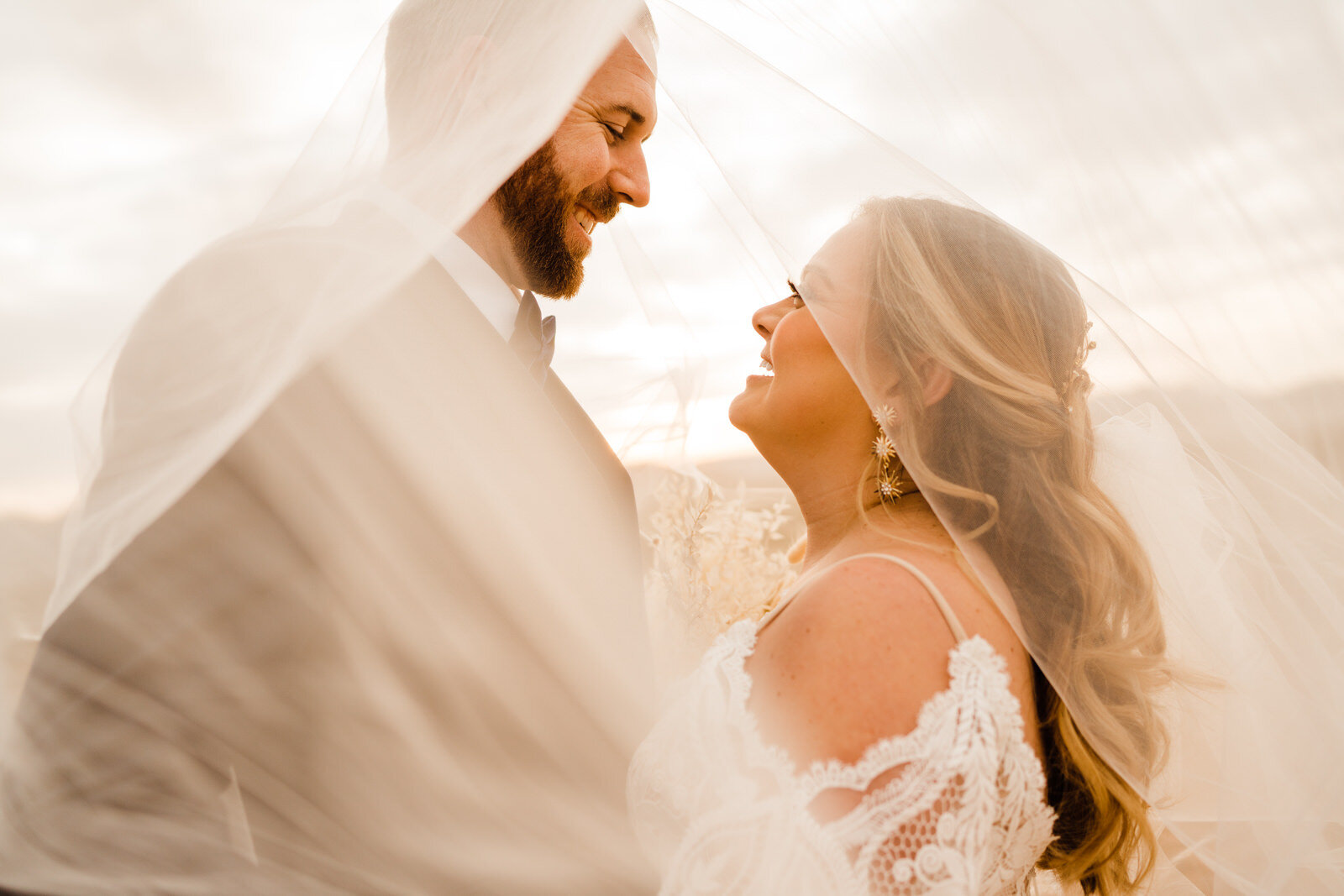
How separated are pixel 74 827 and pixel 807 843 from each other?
1207mm

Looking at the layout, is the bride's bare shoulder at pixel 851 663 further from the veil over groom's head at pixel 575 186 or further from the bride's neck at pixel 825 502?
the veil over groom's head at pixel 575 186

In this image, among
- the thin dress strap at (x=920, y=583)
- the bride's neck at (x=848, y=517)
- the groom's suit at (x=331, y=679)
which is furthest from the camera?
the bride's neck at (x=848, y=517)

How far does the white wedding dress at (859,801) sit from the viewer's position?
1358 mm

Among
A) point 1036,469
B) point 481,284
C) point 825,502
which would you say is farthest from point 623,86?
point 1036,469

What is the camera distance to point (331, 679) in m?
1.42

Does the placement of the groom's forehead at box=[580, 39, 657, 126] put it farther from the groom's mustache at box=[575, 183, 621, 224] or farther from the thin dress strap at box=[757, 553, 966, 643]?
the thin dress strap at box=[757, 553, 966, 643]

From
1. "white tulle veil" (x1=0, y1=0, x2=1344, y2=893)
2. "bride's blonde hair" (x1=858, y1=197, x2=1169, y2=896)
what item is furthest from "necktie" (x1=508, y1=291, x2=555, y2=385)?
"bride's blonde hair" (x1=858, y1=197, x2=1169, y2=896)

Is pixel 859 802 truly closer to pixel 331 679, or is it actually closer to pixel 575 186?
pixel 331 679

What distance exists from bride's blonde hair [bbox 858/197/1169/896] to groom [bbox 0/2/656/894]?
2.63ft

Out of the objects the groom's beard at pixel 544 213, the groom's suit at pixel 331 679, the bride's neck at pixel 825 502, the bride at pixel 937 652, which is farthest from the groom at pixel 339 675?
the bride's neck at pixel 825 502

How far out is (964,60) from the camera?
158 centimetres

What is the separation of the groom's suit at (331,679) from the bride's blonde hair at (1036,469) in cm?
83

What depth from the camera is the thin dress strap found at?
1510 millimetres

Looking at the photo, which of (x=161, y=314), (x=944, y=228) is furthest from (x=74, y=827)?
(x=944, y=228)
